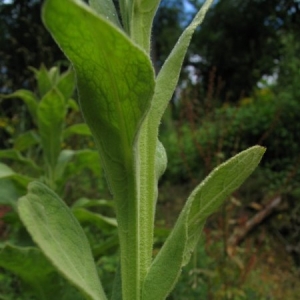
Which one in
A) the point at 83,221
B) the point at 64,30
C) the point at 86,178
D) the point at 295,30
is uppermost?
the point at 64,30

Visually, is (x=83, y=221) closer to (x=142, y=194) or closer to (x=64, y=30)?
(x=142, y=194)

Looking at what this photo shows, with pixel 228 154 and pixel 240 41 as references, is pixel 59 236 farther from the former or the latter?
pixel 240 41

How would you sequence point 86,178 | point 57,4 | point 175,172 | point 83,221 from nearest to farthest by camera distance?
1. point 57,4
2. point 83,221
3. point 86,178
4. point 175,172

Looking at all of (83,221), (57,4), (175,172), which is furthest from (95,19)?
(175,172)

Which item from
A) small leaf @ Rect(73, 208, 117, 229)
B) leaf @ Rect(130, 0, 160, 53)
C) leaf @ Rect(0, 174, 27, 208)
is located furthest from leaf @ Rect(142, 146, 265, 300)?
leaf @ Rect(0, 174, 27, 208)

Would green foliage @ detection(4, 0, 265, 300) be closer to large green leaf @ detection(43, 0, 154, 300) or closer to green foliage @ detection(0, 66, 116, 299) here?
large green leaf @ detection(43, 0, 154, 300)
